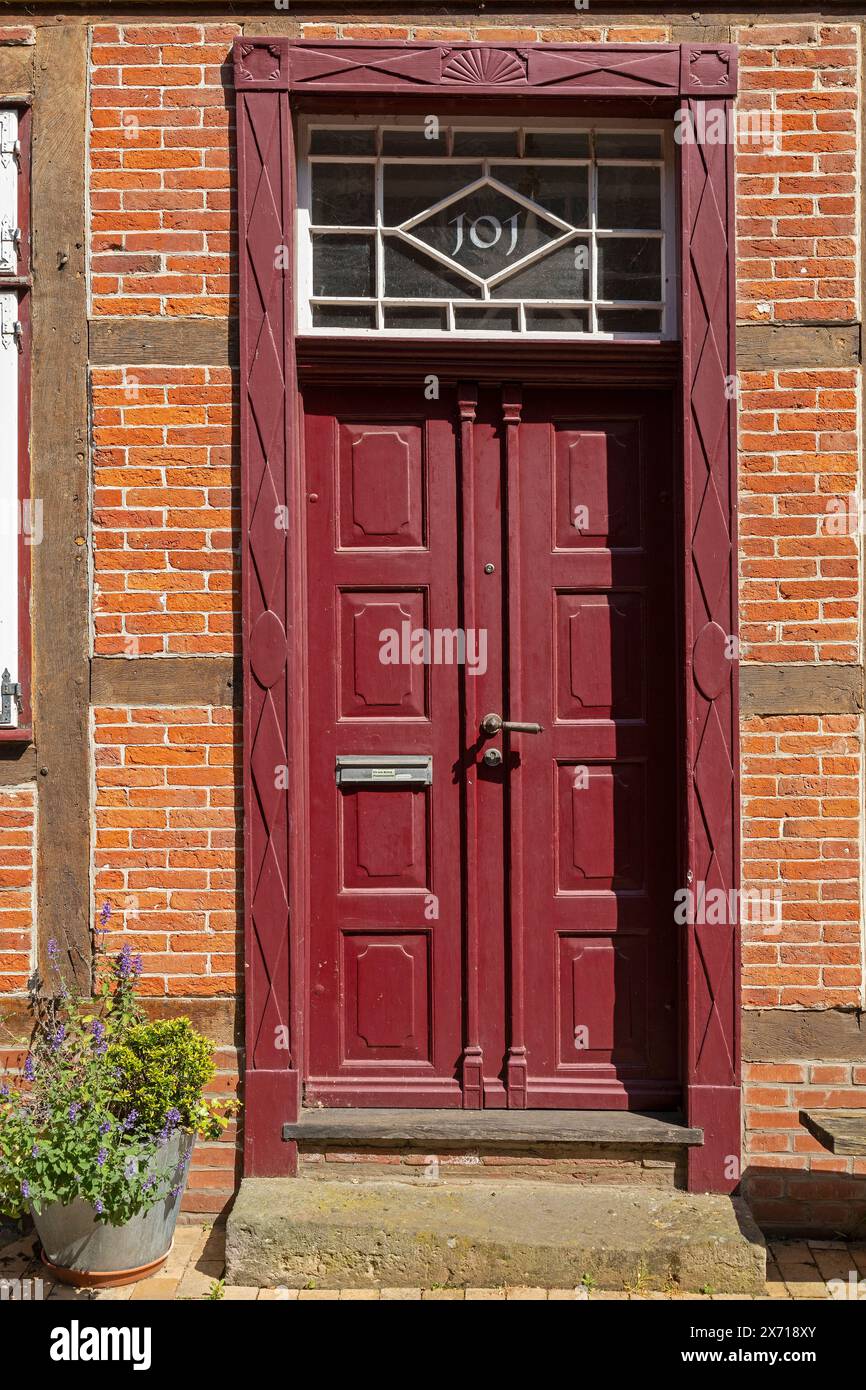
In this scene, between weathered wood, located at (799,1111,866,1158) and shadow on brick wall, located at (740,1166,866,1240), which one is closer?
weathered wood, located at (799,1111,866,1158)

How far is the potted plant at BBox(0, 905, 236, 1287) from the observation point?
12.0 feet

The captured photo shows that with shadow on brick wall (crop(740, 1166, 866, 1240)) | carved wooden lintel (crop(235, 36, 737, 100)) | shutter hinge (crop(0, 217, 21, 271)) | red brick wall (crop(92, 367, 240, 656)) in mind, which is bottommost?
shadow on brick wall (crop(740, 1166, 866, 1240))

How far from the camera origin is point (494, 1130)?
4160mm

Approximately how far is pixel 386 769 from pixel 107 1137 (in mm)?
1562

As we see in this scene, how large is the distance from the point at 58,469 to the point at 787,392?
263 cm

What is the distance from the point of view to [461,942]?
438 cm

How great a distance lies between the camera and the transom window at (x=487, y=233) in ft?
14.1

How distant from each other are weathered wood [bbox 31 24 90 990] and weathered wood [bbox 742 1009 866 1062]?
2.42m

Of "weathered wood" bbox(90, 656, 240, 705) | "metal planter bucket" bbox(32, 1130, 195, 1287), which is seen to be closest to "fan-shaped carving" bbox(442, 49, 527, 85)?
"weathered wood" bbox(90, 656, 240, 705)

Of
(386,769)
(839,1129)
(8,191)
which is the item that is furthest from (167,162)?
(839,1129)

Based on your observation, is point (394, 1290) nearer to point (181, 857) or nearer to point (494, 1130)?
point (494, 1130)

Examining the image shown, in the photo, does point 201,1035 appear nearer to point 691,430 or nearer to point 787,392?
point 691,430

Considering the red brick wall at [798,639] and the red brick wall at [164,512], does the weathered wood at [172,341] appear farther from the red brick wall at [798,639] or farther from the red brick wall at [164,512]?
the red brick wall at [798,639]

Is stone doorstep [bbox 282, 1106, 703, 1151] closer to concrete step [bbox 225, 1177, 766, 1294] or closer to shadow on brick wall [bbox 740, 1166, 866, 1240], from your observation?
concrete step [bbox 225, 1177, 766, 1294]
